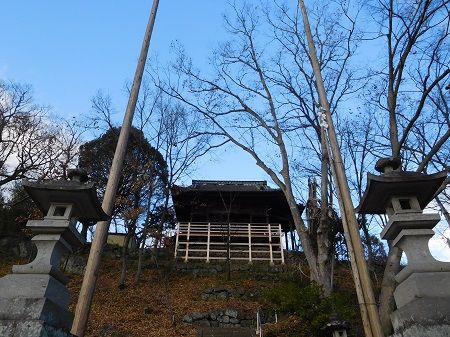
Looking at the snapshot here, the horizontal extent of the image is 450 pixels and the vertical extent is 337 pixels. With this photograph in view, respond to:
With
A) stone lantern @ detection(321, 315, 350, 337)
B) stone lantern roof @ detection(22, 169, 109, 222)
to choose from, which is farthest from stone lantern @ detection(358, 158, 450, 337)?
stone lantern roof @ detection(22, 169, 109, 222)

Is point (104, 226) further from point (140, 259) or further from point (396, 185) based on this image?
point (140, 259)

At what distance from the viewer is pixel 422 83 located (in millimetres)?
11609

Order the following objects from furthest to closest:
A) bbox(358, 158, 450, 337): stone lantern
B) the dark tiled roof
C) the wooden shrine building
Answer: the dark tiled roof, the wooden shrine building, bbox(358, 158, 450, 337): stone lantern

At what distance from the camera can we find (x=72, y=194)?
229 inches

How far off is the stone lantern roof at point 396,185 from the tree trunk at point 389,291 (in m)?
2.92

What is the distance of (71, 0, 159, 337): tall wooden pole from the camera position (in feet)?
19.0

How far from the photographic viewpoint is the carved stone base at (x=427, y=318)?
449cm

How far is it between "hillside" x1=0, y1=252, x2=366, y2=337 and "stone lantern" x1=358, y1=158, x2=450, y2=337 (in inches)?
176

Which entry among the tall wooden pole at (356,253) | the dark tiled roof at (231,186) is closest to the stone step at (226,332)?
the tall wooden pole at (356,253)

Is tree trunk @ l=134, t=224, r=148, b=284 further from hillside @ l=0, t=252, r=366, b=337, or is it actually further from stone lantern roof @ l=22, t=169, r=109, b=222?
stone lantern roof @ l=22, t=169, r=109, b=222

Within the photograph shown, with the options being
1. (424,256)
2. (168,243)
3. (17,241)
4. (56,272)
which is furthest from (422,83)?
(17,241)

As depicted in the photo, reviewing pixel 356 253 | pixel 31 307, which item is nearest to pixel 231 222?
pixel 356 253

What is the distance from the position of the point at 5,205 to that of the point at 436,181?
24.6 m

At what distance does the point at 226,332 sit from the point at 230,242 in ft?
31.4
